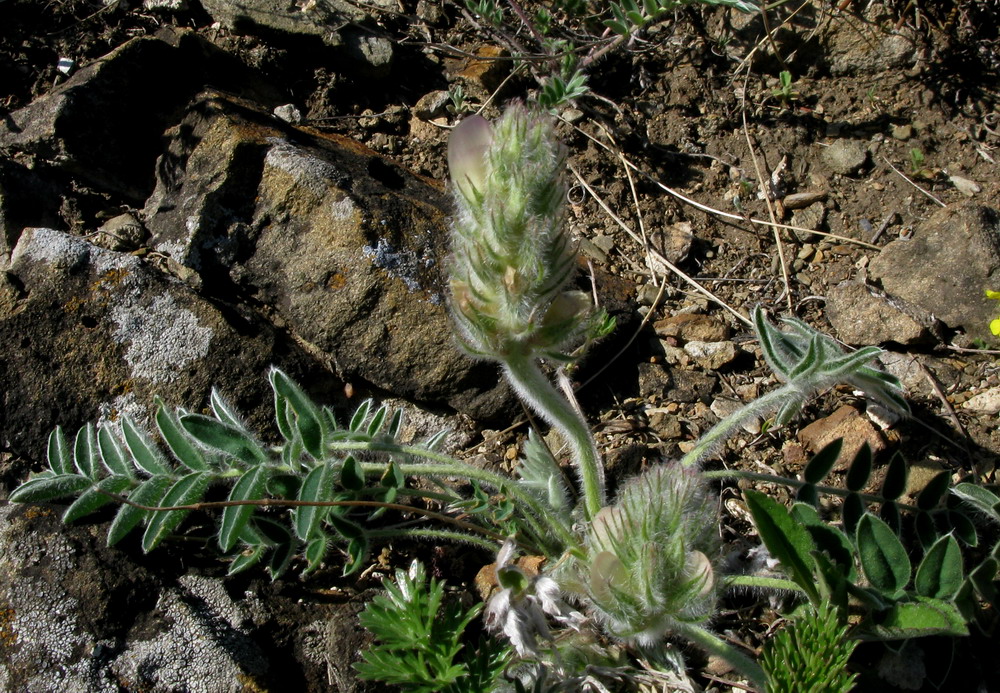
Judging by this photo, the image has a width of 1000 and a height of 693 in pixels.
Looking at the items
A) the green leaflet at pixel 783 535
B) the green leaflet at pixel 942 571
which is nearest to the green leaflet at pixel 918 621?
the green leaflet at pixel 942 571

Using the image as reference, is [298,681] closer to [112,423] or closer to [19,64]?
[112,423]

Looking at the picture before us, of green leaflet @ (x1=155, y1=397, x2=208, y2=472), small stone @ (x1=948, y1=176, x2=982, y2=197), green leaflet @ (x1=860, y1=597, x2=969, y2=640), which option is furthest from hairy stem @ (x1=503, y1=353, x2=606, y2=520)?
small stone @ (x1=948, y1=176, x2=982, y2=197)

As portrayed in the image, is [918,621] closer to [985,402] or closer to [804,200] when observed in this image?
[985,402]

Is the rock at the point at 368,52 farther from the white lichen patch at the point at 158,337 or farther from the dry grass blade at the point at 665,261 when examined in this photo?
the white lichen patch at the point at 158,337

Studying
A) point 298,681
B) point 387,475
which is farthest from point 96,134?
point 298,681

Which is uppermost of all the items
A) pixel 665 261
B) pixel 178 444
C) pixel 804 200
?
pixel 178 444

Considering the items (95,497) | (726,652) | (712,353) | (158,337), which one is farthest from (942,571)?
(158,337)
